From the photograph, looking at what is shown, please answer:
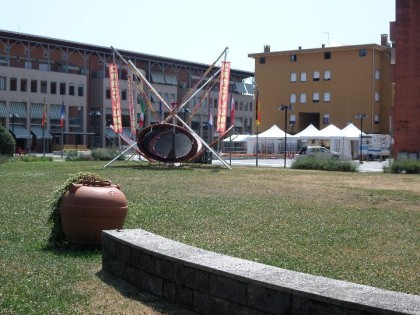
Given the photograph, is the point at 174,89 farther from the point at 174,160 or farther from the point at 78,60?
the point at 174,160

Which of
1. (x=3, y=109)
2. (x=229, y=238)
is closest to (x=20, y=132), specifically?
(x=3, y=109)

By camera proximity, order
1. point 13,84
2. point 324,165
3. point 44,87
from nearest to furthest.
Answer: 1. point 324,165
2. point 13,84
3. point 44,87

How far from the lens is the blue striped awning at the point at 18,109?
278 feet

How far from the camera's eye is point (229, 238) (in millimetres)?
11422

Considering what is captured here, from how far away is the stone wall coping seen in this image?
5.02 metres

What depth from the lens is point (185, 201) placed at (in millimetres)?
17812

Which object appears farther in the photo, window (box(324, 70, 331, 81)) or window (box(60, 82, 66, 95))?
window (box(60, 82, 66, 95))

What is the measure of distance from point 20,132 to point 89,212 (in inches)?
3119

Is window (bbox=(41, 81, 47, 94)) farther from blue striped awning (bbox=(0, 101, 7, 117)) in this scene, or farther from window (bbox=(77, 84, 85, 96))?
blue striped awning (bbox=(0, 101, 7, 117))

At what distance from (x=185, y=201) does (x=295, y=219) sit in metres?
4.32

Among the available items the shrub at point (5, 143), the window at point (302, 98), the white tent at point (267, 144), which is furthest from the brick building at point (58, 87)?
the shrub at point (5, 143)

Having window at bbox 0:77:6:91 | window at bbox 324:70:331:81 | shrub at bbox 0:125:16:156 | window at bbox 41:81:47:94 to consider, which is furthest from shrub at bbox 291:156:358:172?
window at bbox 41:81:47:94

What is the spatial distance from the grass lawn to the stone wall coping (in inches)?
21.5

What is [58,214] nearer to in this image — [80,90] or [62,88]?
[62,88]
